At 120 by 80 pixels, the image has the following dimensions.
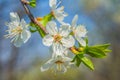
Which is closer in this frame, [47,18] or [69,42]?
[69,42]

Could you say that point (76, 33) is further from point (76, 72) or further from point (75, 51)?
point (76, 72)

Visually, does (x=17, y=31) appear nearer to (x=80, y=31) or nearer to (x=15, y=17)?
(x=15, y=17)

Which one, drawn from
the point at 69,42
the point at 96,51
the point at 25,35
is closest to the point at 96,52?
the point at 96,51

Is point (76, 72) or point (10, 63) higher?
point (10, 63)

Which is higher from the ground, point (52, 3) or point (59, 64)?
point (52, 3)

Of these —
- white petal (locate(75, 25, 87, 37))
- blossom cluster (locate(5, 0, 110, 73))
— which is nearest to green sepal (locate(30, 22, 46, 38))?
blossom cluster (locate(5, 0, 110, 73))

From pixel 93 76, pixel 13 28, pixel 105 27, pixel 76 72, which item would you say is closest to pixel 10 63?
pixel 105 27

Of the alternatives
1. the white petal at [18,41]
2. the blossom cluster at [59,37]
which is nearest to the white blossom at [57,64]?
the blossom cluster at [59,37]
